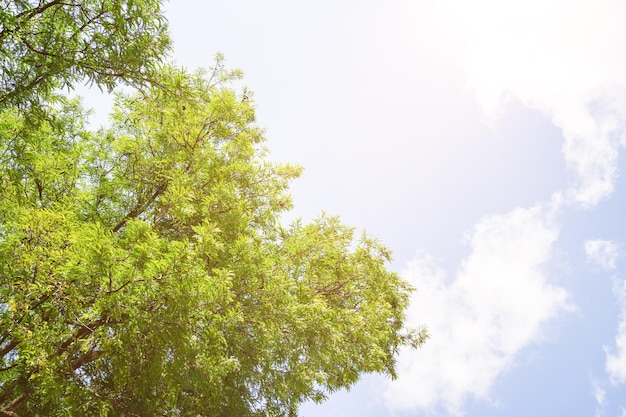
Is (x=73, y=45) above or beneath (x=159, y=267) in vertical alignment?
above

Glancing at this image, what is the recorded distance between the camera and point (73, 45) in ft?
14.0

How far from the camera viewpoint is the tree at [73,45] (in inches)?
161

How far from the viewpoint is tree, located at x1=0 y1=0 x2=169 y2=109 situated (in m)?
4.10

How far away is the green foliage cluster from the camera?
14.4 feet

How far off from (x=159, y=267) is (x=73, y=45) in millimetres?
2466

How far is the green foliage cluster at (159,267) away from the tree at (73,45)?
0.07 ft

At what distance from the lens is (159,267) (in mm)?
4336

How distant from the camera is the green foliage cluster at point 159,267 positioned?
4383 mm

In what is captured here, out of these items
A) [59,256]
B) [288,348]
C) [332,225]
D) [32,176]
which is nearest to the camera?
[59,256]

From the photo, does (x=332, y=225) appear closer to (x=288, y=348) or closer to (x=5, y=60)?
(x=288, y=348)

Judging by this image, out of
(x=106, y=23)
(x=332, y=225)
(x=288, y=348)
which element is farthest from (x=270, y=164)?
(x=106, y=23)

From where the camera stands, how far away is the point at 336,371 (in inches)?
289

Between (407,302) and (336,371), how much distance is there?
245cm

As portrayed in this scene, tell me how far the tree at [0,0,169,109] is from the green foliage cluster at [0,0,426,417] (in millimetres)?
21
